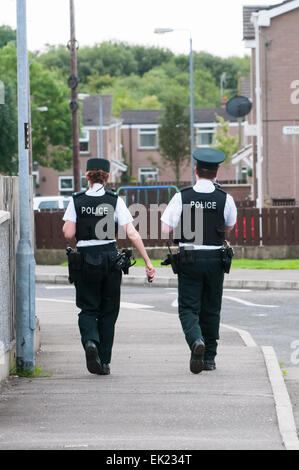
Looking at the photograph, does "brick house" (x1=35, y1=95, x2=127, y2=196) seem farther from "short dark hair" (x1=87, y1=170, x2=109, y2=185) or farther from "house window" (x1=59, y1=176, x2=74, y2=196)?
"short dark hair" (x1=87, y1=170, x2=109, y2=185)

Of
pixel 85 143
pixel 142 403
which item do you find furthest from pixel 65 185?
pixel 142 403

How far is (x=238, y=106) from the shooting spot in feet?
126

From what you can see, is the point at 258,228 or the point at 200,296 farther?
the point at 258,228

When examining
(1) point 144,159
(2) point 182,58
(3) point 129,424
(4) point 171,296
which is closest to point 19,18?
(3) point 129,424

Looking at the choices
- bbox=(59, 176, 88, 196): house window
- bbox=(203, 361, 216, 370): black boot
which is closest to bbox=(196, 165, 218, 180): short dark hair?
bbox=(203, 361, 216, 370): black boot

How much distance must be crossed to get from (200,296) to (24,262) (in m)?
1.53

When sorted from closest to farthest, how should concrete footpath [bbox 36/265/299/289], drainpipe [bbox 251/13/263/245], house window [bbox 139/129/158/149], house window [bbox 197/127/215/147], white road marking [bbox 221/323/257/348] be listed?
white road marking [bbox 221/323/257/348] → concrete footpath [bbox 36/265/299/289] → drainpipe [bbox 251/13/263/245] → house window [bbox 139/129/158/149] → house window [bbox 197/127/215/147]

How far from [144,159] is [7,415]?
8328 cm

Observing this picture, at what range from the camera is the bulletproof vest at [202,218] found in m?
8.60

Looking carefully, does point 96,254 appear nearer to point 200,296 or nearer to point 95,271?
point 95,271

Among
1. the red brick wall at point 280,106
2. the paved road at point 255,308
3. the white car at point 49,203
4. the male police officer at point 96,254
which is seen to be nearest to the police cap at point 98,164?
the male police officer at point 96,254

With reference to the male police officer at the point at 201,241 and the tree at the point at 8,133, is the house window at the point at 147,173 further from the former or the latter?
the male police officer at the point at 201,241

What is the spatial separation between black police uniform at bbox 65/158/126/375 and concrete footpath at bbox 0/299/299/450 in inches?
15.0

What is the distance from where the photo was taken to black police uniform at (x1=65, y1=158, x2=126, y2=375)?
335 inches
